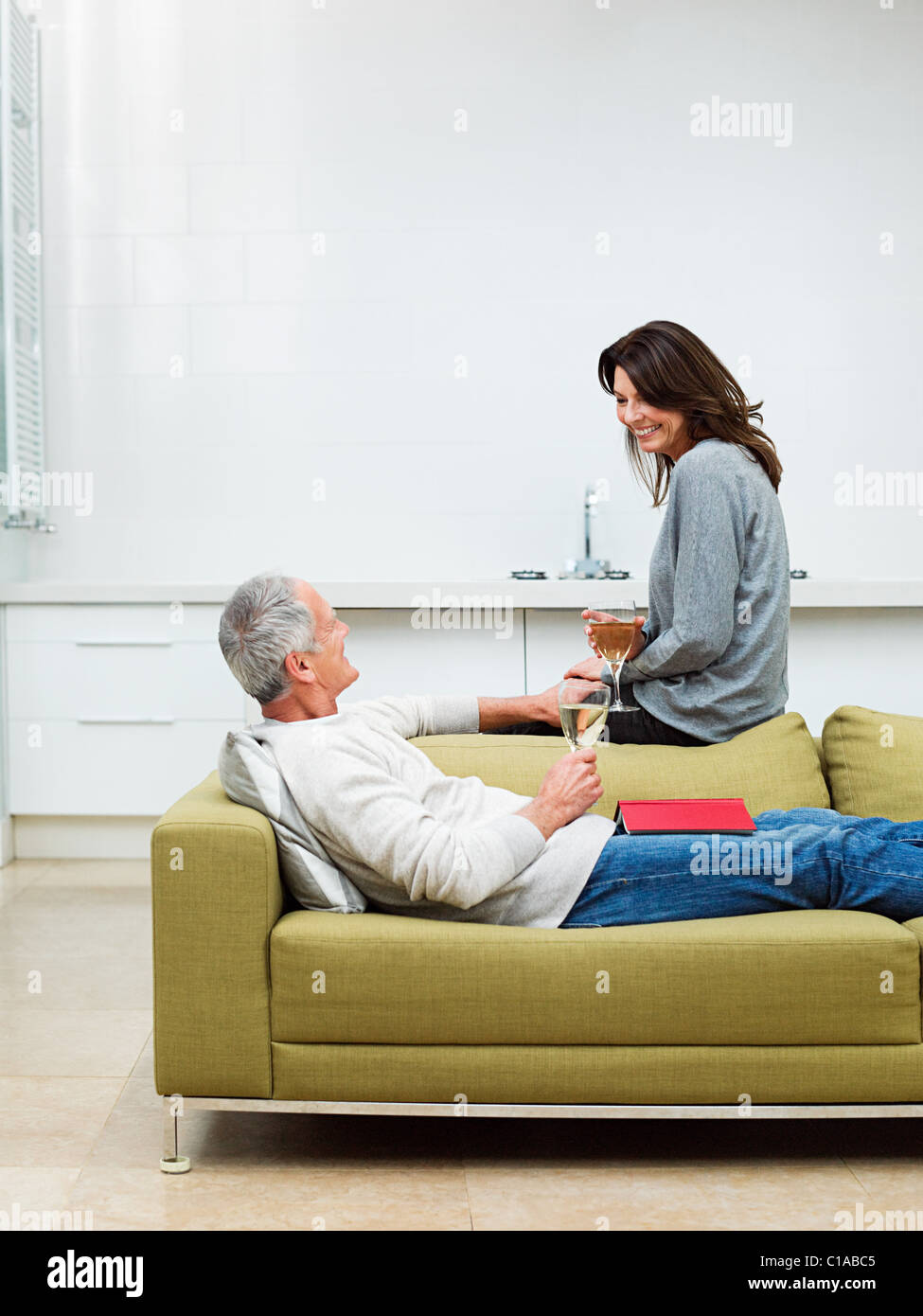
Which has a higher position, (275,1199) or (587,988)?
(587,988)

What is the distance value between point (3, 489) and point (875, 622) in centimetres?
281

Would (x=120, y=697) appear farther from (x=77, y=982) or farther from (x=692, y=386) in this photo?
(x=692, y=386)

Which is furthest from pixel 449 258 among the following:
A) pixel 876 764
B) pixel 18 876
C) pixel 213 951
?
pixel 213 951

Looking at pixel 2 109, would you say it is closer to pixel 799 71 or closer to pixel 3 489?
pixel 3 489

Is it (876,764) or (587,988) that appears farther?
(876,764)

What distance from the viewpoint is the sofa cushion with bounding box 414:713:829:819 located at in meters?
2.52

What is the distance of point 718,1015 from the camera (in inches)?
76.4

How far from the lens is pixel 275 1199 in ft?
6.23

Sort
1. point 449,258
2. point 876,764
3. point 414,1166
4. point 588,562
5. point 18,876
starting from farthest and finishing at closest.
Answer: point 449,258 < point 588,562 < point 18,876 < point 876,764 < point 414,1166

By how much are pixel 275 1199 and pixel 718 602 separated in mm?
1354

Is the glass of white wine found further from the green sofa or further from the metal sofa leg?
the metal sofa leg

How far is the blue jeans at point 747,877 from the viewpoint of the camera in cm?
208

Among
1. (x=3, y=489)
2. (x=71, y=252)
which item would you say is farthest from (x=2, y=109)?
(x=3, y=489)

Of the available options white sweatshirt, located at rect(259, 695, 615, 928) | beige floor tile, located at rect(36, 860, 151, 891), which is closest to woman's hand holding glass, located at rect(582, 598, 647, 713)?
white sweatshirt, located at rect(259, 695, 615, 928)
